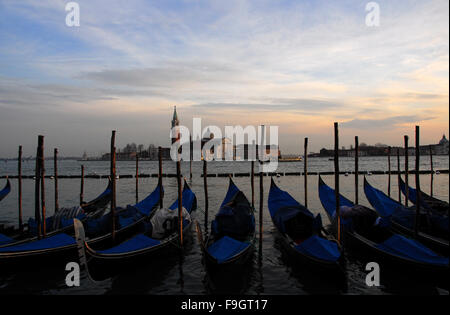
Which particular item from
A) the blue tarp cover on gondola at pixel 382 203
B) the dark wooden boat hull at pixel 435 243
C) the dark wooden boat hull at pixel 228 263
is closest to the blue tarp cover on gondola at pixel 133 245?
the dark wooden boat hull at pixel 228 263

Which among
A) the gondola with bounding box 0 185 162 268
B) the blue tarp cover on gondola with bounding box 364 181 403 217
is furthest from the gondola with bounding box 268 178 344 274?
the gondola with bounding box 0 185 162 268

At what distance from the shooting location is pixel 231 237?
31.3 feet

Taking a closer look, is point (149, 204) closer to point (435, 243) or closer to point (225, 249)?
point (225, 249)

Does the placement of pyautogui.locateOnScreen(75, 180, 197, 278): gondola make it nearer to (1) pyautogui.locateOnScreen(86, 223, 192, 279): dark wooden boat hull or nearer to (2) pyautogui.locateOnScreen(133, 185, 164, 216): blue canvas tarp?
(1) pyautogui.locateOnScreen(86, 223, 192, 279): dark wooden boat hull

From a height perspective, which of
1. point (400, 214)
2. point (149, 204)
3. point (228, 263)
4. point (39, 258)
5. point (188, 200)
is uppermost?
point (400, 214)

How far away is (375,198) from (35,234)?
1180 cm

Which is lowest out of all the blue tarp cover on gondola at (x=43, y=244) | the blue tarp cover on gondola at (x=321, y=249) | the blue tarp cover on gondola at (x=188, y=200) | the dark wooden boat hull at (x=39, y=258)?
the dark wooden boat hull at (x=39, y=258)

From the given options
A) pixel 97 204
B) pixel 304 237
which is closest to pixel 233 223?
pixel 304 237

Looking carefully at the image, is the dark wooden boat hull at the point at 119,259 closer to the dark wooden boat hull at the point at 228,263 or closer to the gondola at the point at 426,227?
the dark wooden boat hull at the point at 228,263

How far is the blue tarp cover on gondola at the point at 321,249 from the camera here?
706 centimetres

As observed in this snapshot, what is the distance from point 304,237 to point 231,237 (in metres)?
2.16
